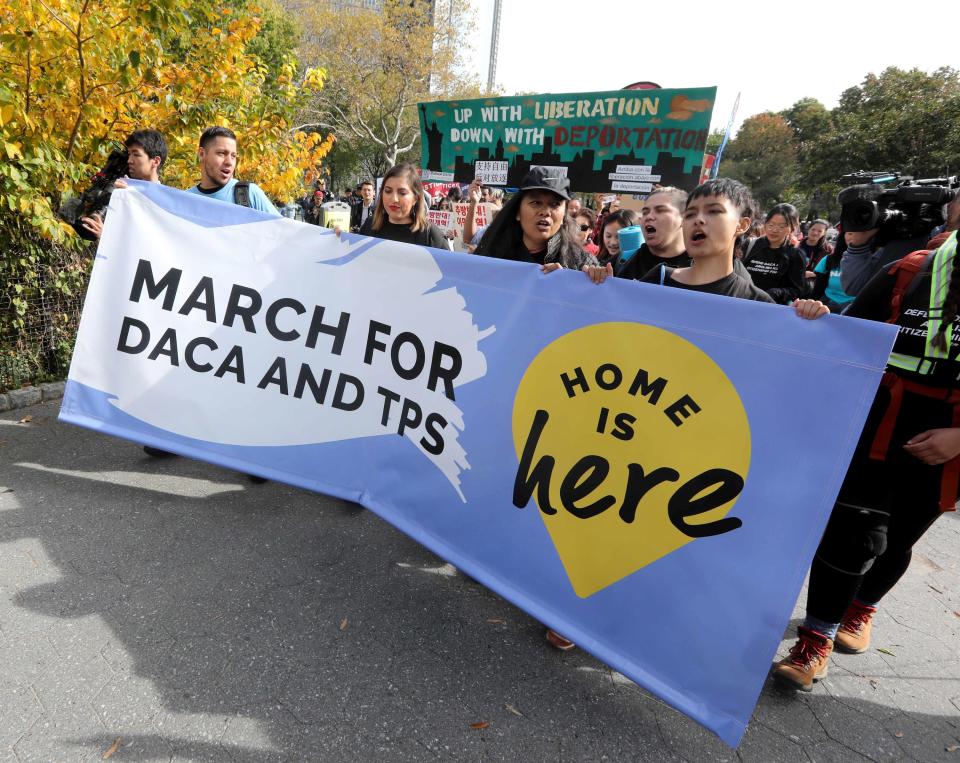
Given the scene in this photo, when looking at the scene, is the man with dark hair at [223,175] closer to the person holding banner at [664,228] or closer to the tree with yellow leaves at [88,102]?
the tree with yellow leaves at [88,102]

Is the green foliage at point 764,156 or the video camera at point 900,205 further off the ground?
the green foliage at point 764,156

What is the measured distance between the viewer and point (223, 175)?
12.2 feet

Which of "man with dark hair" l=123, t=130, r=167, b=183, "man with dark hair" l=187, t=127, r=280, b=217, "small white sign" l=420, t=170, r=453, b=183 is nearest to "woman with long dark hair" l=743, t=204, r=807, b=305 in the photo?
"small white sign" l=420, t=170, r=453, b=183

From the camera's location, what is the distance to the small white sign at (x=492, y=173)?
5.55 meters

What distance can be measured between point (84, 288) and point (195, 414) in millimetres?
2673

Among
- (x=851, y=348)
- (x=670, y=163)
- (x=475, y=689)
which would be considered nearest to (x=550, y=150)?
(x=670, y=163)

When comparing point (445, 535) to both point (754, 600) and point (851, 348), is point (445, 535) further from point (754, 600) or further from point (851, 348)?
point (851, 348)

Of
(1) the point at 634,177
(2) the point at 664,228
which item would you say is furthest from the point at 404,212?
(1) the point at 634,177

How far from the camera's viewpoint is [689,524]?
1808mm

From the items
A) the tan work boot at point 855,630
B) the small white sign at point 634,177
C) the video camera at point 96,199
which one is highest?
the small white sign at point 634,177

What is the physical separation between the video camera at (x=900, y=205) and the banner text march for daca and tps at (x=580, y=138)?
80.1 inches

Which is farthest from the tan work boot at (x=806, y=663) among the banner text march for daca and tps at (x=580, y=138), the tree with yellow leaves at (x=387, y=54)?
the tree with yellow leaves at (x=387, y=54)

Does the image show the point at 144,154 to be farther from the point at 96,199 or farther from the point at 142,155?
the point at 96,199

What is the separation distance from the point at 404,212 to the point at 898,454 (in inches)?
103
